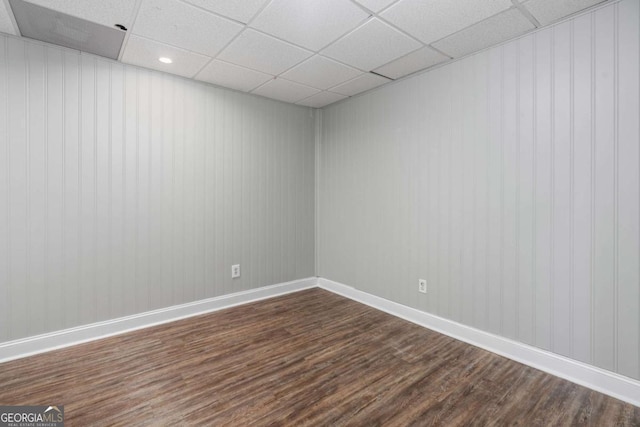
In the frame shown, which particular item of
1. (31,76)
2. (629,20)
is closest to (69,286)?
(31,76)

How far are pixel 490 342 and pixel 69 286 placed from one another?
136 inches

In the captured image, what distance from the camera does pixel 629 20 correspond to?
179cm

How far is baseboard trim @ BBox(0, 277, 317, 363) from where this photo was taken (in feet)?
7.47

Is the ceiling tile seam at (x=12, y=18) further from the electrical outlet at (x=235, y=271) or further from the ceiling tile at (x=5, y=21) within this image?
the electrical outlet at (x=235, y=271)

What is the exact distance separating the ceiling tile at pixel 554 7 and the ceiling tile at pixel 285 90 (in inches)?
79.3

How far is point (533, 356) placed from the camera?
216 cm

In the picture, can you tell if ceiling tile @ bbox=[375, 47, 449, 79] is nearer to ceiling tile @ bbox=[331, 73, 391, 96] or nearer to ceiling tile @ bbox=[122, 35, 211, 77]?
ceiling tile @ bbox=[331, 73, 391, 96]

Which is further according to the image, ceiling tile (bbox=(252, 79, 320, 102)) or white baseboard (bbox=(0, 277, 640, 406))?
ceiling tile (bbox=(252, 79, 320, 102))

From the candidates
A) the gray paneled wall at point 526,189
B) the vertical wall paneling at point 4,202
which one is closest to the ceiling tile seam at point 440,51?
the gray paneled wall at point 526,189

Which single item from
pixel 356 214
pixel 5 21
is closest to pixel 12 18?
pixel 5 21

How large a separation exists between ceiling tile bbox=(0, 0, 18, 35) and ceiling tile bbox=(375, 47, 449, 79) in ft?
8.81

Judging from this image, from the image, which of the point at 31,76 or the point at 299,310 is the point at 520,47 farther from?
the point at 31,76

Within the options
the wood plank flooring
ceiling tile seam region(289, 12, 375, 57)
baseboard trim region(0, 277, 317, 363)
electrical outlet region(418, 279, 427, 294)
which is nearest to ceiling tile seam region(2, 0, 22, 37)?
ceiling tile seam region(289, 12, 375, 57)

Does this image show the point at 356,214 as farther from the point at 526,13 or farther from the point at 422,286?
the point at 526,13
